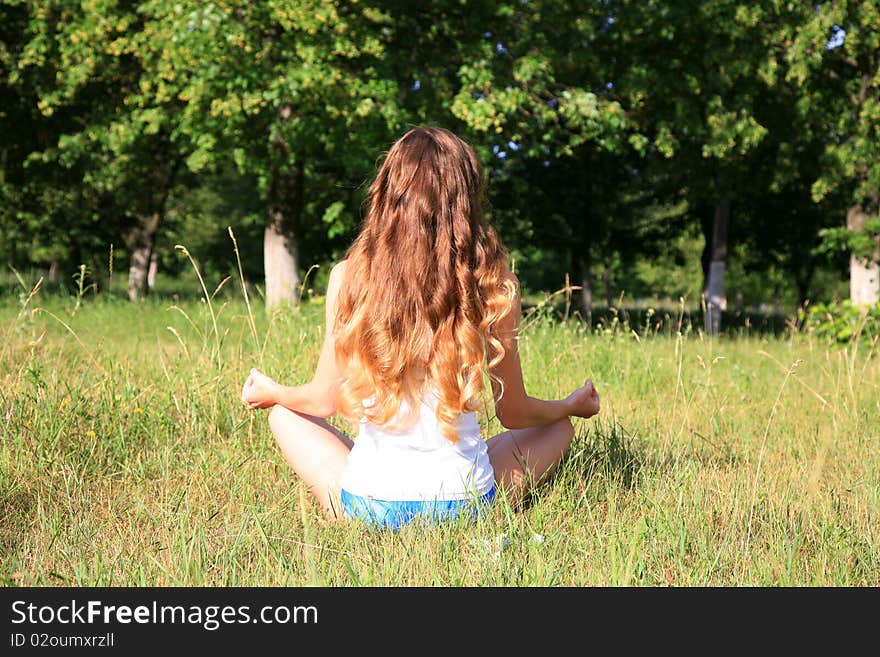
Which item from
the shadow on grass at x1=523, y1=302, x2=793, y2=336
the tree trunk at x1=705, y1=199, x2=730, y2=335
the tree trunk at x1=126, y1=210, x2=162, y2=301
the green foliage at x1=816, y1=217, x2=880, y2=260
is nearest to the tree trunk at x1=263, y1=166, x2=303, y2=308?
the shadow on grass at x1=523, y1=302, x2=793, y2=336

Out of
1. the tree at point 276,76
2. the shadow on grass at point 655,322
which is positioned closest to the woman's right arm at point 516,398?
the shadow on grass at point 655,322

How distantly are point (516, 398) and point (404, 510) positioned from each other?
57 cm

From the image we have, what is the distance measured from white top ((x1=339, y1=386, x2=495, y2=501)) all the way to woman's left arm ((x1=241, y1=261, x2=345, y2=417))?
205 mm

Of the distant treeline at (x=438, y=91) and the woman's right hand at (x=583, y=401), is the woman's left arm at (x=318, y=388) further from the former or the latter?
the distant treeline at (x=438, y=91)

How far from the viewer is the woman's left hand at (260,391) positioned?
3022 millimetres

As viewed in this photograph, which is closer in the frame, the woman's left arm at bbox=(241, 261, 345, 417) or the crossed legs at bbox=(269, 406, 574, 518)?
→ the woman's left arm at bbox=(241, 261, 345, 417)

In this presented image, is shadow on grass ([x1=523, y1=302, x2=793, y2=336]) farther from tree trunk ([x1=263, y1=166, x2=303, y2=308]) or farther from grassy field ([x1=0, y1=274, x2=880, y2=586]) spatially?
tree trunk ([x1=263, y1=166, x2=303, y2=308])

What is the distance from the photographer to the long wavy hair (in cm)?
267

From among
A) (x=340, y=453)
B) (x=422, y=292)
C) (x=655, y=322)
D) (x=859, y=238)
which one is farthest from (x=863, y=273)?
(x=422, y=292)

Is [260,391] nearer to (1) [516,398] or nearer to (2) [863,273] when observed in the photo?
(1) [516,398]

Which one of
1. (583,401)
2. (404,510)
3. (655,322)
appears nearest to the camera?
(404,510)

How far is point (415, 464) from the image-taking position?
276 cm

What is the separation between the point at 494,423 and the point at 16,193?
56.5 feet

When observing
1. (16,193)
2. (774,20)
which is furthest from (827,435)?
(16,193)
